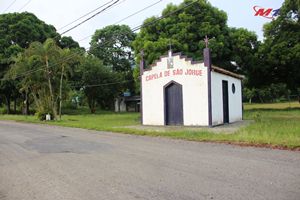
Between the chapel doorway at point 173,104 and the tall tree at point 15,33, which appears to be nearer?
the chapel doorway at point 173,104

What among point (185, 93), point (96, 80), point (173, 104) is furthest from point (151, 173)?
point (96, 80)

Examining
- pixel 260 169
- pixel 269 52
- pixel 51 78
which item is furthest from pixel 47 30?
pixel 260 169

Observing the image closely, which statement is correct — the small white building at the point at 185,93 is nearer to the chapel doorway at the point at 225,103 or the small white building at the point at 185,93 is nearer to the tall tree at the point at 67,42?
the chapel doorway at the point at 225,103

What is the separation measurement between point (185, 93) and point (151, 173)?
42.6ft

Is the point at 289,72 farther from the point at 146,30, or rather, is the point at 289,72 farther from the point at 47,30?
the point at 47,30

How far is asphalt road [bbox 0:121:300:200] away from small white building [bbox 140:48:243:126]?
8.29 metres

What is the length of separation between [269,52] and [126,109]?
3622cm

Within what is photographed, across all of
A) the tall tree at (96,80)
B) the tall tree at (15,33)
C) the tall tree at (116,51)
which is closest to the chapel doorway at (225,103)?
the tall tree at (15,33)

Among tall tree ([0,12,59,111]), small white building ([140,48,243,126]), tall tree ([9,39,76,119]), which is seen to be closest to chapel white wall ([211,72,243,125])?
small white building ([140,48,243,126])

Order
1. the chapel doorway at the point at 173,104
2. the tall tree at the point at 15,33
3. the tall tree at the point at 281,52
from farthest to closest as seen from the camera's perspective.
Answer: the tall tree at the point at 15,33 → the tall tree at the point at 281,52 → the chapel doorway at the point at 173,104

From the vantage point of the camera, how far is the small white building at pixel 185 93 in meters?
19.1

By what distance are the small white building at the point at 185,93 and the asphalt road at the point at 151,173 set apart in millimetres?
8292

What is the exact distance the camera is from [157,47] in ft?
94.9

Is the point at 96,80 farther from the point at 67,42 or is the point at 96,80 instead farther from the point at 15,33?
the point at 15,33
